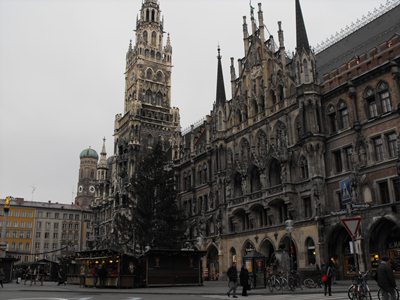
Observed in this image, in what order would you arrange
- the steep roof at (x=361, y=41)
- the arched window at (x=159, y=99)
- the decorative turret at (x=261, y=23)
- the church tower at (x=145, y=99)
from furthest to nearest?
the arched window at (x=159, y=99) → the church tower at (x=145, y=99) → the decorative turret at (x=261, y=23) → the steep roof at (x=361, y=41)

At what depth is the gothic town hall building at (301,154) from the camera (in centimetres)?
3319

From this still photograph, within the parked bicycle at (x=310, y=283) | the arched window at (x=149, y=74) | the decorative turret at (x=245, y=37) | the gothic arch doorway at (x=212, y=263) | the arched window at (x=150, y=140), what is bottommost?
the parked bicycle at (x=310, y=283)

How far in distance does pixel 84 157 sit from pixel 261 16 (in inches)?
4713

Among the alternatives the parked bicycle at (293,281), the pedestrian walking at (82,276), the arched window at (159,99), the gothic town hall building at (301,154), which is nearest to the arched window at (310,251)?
the gothic town hall building at (301,154)

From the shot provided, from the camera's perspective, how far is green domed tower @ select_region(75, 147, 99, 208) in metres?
142

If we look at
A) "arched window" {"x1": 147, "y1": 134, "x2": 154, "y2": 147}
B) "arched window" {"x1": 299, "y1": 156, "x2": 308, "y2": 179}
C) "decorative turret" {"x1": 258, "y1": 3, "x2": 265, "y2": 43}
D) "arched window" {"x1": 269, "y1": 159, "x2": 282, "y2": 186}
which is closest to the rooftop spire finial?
"decorative turret" {"x1": 258, "y1": 3, "x2": 265, "y2": 43}

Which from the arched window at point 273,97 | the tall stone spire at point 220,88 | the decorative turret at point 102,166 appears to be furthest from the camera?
the decorative turret at point 102,166

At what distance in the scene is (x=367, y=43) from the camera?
39.7 meters

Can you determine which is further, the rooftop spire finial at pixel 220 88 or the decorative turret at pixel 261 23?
the rooftop spire finial at pixel 220 88

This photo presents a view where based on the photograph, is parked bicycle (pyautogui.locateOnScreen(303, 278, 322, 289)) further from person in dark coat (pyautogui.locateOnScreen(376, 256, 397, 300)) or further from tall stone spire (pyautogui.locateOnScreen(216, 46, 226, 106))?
tall stone spire (pyautogui.locateOnScreen(216, 46, 226, 106))

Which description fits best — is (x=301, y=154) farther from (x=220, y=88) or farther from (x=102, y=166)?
(x=102, y=166)

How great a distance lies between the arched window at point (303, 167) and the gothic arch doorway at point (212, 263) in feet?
52.5

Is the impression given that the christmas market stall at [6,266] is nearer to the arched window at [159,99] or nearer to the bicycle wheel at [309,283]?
the bicycle wheel at [309,283]

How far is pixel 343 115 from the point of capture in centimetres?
3766
